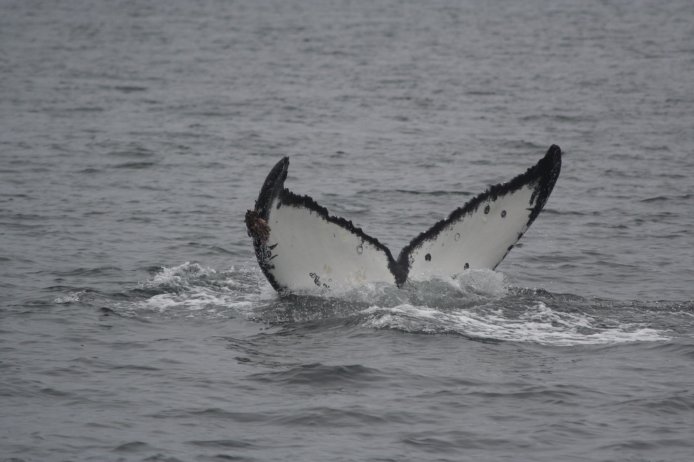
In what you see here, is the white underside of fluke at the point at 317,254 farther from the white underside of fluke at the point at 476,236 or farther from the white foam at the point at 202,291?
the white foam at the point at 202,291

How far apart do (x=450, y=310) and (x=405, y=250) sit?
0.67 metres

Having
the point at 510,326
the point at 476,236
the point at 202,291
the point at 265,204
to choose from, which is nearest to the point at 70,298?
the point at 202,291

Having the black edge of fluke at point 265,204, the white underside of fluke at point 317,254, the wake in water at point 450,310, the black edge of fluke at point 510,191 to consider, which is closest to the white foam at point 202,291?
the wake in water at point 450,310

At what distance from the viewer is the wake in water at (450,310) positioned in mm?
10586

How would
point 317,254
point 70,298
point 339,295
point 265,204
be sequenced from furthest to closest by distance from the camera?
point 70,298 < point 339,295 < point 317,254 < point 265,204

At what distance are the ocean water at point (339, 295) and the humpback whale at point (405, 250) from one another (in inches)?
9.5

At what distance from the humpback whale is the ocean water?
0.24 meters

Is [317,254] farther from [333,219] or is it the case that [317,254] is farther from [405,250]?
[405,250]

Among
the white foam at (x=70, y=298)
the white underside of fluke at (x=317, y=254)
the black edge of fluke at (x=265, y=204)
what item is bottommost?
the white foam at (x=70, y=298)

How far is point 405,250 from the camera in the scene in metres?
10.9

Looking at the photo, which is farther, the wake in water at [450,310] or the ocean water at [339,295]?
the wake in water at [450,310]

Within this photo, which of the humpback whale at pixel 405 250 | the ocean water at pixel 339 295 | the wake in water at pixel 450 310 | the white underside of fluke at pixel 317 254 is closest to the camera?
the ocean water at pixel 339 295

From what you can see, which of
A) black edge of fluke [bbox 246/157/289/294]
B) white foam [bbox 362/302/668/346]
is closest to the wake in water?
white foam [bbox 362/302/668/346]

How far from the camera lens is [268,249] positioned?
1013 centimetres
